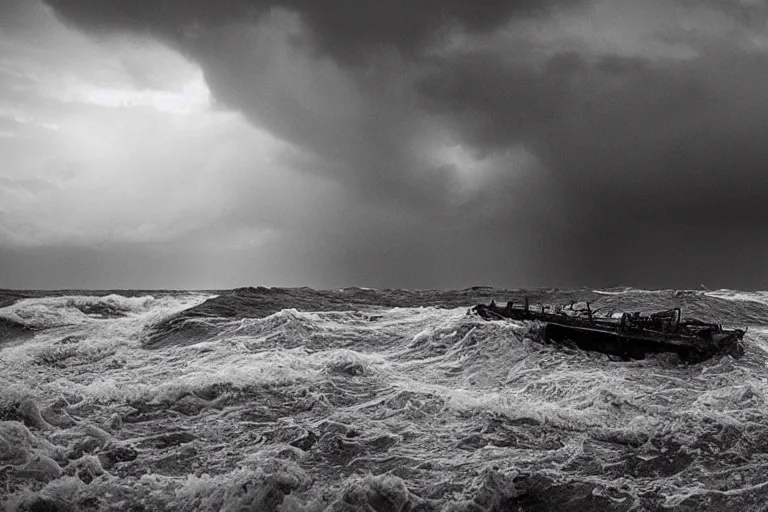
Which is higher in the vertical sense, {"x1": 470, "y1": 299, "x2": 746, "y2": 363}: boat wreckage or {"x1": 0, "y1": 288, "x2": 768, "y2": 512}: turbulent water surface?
{"x1": 470, "y1": 299, "x2": 746, "y2": 363}: boat wreckage

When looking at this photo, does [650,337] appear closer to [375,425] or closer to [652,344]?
[652,344]

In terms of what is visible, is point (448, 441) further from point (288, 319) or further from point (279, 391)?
point (288, 319)

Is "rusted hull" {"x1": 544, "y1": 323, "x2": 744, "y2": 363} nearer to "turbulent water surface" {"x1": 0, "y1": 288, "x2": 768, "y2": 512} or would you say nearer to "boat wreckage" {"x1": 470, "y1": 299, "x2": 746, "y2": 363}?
"boat wreckage" {"x1": 470, "y1": 299, "x2": 746, "y2": 363}

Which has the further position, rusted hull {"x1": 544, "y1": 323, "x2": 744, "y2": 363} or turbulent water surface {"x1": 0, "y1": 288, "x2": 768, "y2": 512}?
rusted hull {"x1": 544, "y1": 323, "x2": 744, "y2": 363}

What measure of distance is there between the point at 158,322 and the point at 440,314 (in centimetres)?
1178

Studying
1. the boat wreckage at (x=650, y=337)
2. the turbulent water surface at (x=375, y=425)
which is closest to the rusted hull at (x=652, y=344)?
the boat wreckage at (x=650, y=337)

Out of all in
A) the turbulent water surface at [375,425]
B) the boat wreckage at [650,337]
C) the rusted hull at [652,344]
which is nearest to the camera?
the turbulent water surface at [375,425]

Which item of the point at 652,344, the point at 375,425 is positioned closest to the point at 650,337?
the point at 652,344

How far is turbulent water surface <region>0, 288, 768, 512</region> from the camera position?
6734 mm

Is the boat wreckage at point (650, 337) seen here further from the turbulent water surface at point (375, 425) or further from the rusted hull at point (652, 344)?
the turbulent water surface at point (375, 425)

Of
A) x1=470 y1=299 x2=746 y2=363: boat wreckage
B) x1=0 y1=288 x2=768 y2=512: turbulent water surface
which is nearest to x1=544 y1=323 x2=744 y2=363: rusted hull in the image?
x1=470 y1=299 x2=746 y2=363: boat wreckage

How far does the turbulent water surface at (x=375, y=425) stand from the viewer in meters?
6.73

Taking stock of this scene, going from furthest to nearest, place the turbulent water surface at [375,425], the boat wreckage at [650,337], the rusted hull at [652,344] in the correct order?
the boat wreckage at [650,337]
the rusted hull at [652,344]
the turbulent water surface at [375,425]

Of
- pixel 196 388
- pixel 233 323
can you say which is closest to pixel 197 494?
pixel 196 388
